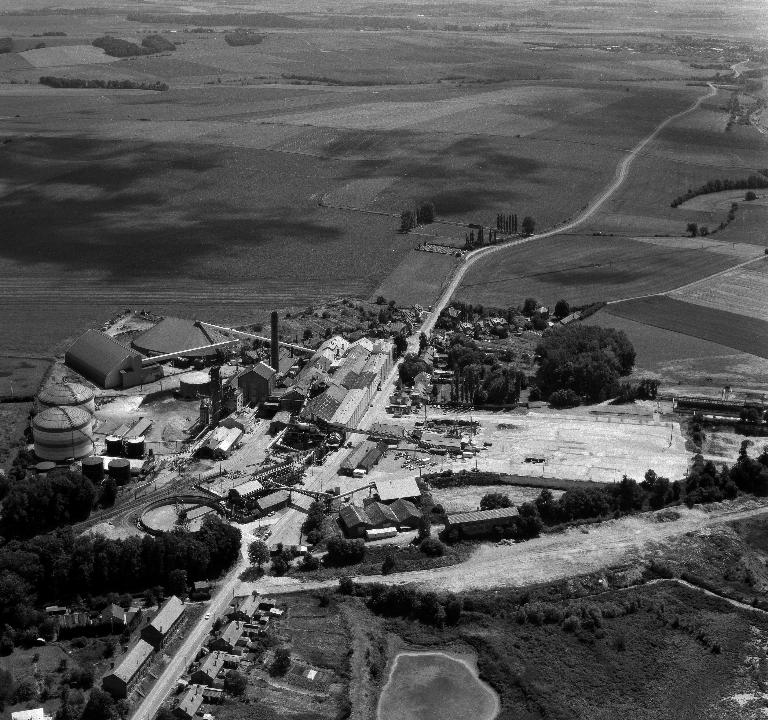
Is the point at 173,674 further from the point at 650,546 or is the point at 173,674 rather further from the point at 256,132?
the point at 256,132

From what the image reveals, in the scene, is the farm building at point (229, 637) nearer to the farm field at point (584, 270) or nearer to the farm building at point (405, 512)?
the farm building at point (405, 512)

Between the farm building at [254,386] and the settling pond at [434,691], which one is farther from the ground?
the farm building at [254,386]

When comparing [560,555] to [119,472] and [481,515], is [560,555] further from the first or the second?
[119,472]

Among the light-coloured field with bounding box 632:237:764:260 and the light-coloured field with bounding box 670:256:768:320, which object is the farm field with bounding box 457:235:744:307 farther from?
the light-coloured field with bounding box 670:256:768:320

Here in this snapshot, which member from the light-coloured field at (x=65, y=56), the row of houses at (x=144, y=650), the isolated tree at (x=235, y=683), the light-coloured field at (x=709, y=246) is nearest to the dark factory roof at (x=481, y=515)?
the row of houses at (x=144, y=650)

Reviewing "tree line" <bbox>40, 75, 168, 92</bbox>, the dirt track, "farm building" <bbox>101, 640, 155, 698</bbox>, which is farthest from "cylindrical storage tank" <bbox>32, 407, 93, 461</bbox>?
"tree line" <bbox>40, 75, 168, 92</bbox>

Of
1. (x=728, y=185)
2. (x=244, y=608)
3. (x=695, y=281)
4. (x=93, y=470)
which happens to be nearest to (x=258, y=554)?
(x=244, y=608)

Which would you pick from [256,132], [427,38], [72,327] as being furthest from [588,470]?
[427,38]
